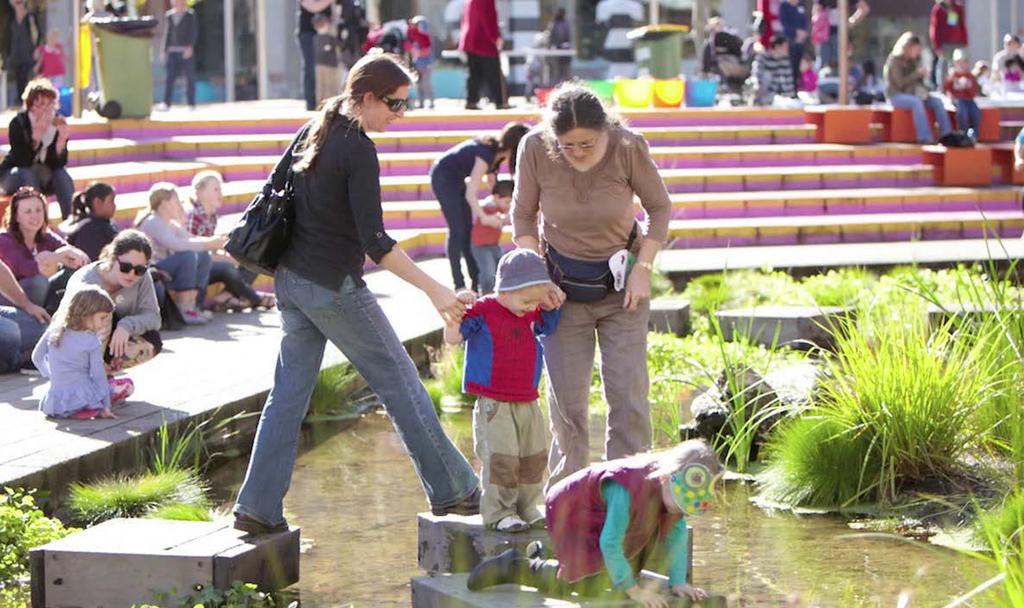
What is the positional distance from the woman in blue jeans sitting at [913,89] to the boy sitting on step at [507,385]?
1499 cm

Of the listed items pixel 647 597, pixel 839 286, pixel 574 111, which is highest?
pixel 574 111

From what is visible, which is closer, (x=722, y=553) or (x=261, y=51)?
(x=722, y=553)

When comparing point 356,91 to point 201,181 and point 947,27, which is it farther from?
point 947,27

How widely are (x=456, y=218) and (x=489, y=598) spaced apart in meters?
7.39

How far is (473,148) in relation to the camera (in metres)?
11.9

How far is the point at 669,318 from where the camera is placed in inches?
458

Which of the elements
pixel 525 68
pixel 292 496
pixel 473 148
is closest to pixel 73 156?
pixel 473 148

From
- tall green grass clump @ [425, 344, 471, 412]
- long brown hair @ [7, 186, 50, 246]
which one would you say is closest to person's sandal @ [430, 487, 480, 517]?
tall green grass clump @ [425, 344, 471, 412]

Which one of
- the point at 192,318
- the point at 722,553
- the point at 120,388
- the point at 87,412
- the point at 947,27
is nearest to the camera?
the point at 722,553

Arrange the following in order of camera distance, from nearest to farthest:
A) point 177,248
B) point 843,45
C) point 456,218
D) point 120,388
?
point 120,388 < point 177,248 < point 456,218 < point 843,45

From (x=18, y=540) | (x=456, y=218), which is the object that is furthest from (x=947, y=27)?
(x=18, y=540)

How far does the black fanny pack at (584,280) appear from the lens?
6176mm

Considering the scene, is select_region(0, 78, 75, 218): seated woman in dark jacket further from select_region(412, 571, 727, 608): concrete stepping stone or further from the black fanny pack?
select_region(412, 571, 727, 608): concrete stepping stone

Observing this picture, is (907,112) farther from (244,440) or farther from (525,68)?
(244,440)
